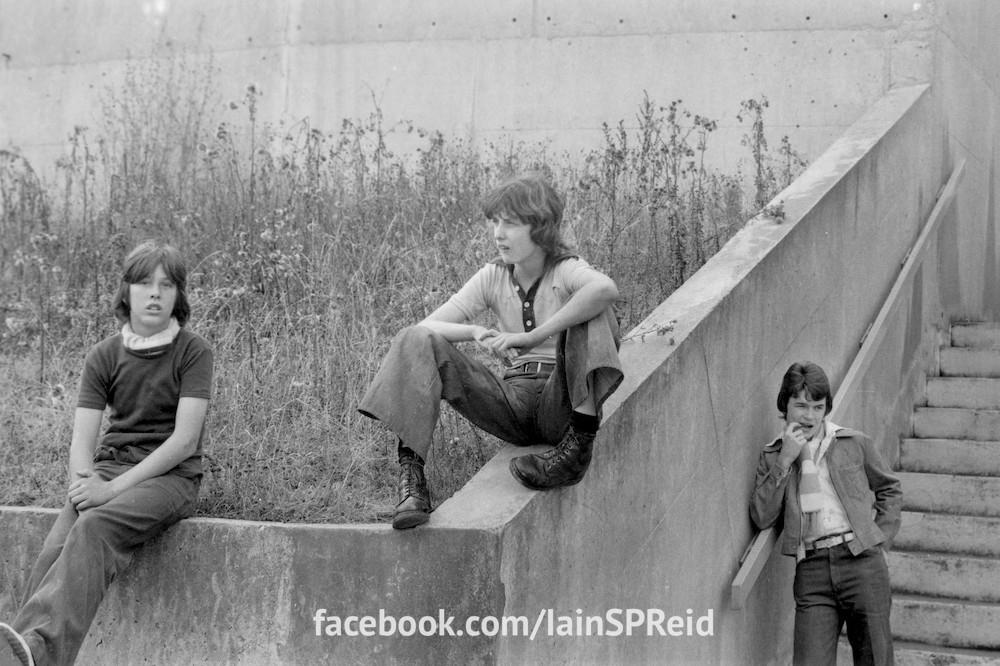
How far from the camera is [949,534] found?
6.41 m

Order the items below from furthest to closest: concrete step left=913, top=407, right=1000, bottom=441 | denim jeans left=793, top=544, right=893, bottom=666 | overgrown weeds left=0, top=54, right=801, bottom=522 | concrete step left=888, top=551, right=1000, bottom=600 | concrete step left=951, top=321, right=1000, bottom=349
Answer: concrete step left=951, top=321, right=1000, bottom=349 < concrete step left=913, top=407, right=1000, bottom=441 < concrete step left=888, top=551, right=1000, bottom=600 < denim jeans left=793, top=544, right=893, bottom=666 < overgrown weeds left=0, top=54, right=801, bottom=522

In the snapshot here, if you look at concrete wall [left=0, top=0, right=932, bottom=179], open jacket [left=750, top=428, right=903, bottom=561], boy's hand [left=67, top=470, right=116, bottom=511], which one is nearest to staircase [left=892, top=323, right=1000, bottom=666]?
open jacket [left=750, top=428, right=903, bottom=561]

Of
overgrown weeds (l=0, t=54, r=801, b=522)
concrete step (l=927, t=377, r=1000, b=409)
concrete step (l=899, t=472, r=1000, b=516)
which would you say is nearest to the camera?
overgrown weeds (l=0, t=54, r=801, b=522)

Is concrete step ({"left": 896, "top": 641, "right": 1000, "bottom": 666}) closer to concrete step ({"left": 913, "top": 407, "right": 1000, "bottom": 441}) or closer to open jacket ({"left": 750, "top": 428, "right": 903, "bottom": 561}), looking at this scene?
open jacket ({"left": 750, "top": 428, "right": 903, "bottom": 561})

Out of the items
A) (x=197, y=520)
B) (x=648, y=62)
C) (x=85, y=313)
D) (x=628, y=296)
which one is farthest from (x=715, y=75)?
(x=197, y=520)

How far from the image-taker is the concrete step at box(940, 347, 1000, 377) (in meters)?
8.11

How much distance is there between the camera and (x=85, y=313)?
604 centimetres

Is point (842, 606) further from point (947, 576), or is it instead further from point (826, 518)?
point (947, 576)

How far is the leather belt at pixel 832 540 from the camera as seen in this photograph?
4.92 metres

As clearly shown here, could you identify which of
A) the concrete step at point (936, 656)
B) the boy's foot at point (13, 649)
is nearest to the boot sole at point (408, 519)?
the boy's foot at point (13, 649)

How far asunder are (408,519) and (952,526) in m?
4.16

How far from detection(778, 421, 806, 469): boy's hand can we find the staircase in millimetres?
1318

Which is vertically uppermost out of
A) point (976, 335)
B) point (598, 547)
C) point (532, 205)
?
point (532, 205)

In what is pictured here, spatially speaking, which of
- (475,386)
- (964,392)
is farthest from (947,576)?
(475,386)
